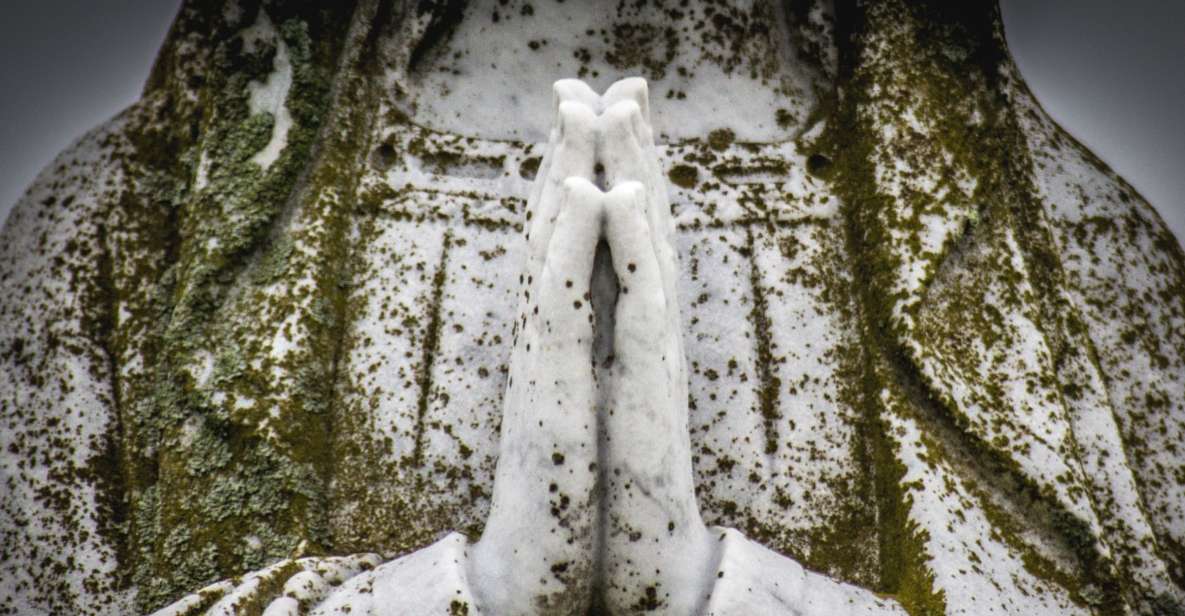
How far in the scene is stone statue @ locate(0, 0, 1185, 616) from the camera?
1993 millimetres

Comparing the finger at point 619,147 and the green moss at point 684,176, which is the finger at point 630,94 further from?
the green moss at point 684,176

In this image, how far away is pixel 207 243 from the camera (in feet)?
7.32

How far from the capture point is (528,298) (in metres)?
1.63

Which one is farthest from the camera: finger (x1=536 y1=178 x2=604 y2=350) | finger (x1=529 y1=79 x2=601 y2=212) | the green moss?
the green moss

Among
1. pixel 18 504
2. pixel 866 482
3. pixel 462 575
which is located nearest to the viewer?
pixel 462 575

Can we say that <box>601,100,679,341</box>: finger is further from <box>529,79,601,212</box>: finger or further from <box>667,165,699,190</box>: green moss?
<box>667,165,699,190</box>: green moss

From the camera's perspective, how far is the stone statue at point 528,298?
199 centimetres

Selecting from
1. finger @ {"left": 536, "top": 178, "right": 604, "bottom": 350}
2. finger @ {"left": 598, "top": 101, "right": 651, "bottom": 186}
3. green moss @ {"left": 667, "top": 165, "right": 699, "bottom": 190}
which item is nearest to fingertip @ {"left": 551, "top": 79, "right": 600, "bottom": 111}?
finger @ {"left": 598, "top": 101, "right": 651, "bottom": 186}

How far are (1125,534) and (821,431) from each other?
600 millimetres

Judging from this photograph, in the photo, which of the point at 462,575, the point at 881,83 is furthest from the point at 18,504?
the point at 881,83

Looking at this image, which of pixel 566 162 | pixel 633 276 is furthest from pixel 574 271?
pixel 566 162

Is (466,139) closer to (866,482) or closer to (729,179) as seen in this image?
(729,179)

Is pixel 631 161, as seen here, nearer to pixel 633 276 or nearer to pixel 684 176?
pixel 633 276

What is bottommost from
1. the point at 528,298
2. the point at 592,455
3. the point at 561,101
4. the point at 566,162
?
the point at 592,455
